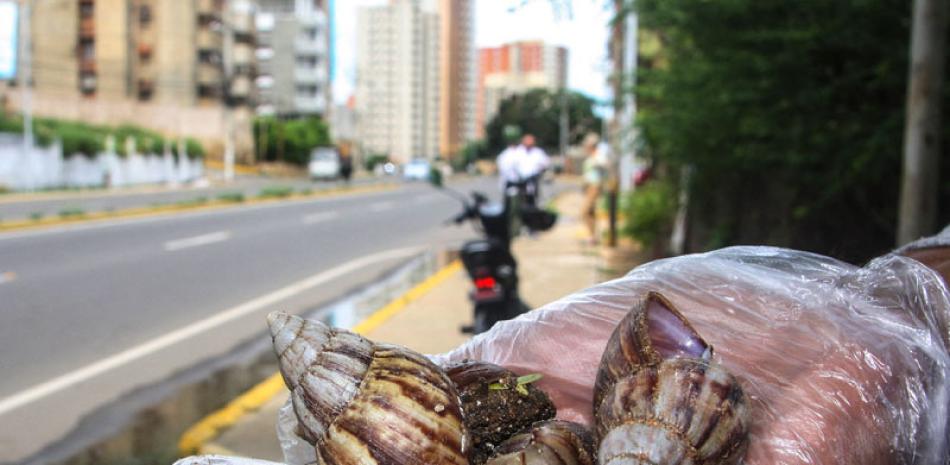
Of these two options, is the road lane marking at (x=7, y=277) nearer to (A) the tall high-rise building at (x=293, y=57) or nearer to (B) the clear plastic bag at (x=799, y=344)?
(B) the clear plastic bag at (x=799, y=344)

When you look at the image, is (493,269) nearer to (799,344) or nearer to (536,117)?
(799,344)

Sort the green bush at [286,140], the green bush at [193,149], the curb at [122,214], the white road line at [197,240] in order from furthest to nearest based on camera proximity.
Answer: the green bush at [286,140]
the green bush at [193,149]
the curb at [122,214]
the white road line at [197,240]

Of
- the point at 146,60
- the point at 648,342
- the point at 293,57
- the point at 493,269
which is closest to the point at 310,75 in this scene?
the point at 293,57

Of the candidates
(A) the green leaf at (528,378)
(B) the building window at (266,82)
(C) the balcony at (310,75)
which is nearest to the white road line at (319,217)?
(A) the green leaf at (528,378)

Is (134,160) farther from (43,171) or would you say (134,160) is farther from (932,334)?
(932,334)

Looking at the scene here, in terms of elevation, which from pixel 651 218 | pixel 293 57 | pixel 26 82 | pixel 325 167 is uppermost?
pixel 293 57

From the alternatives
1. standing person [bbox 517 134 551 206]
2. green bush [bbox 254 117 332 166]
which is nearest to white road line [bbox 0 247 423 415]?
standing person [bbox 517 134 551 206]
